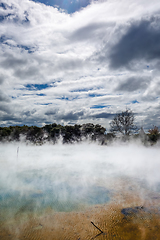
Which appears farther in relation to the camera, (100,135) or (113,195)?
(100,135)

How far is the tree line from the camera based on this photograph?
73.4 ft

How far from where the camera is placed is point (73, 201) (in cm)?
464

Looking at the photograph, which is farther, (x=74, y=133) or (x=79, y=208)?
(x=74, y=133)

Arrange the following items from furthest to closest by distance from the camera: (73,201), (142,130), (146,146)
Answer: (142,130)
(146,146)
(73,201)

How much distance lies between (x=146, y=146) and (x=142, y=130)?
2.59 m

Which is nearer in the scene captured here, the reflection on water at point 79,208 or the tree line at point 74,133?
the reflection on water at point 79,208

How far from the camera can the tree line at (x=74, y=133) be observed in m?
22.4

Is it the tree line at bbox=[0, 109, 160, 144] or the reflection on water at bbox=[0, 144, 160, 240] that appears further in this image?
the tree line at bbox=[0, 109, 160, 144]

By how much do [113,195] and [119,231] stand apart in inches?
71.7

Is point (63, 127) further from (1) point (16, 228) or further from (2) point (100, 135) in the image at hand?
(1) point (16, 228)

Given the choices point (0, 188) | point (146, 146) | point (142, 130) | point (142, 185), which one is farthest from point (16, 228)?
point (142, 130)

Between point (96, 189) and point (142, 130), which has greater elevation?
point (142, 130)

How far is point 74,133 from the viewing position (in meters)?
25.2

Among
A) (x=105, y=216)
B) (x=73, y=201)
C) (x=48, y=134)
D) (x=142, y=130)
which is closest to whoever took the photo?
(x=105, y=216)
